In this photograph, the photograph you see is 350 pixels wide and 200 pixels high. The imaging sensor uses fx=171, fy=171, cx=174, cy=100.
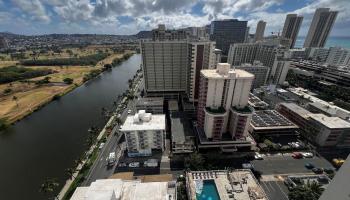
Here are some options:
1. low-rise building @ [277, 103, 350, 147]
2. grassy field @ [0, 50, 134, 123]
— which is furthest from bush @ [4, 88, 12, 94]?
low-rise building @ [277, 103, 350, 147]

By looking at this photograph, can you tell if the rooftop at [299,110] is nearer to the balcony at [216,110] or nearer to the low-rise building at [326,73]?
the balcony at [216,110]

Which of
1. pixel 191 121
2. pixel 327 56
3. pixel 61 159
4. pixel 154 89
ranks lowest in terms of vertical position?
pixel 61 159

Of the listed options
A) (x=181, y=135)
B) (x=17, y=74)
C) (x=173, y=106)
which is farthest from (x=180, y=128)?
(x=17, y=74)

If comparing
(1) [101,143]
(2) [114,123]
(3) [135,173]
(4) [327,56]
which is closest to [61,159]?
(1) [101,143]

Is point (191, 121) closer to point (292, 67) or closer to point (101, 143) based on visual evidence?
point (101, 143)

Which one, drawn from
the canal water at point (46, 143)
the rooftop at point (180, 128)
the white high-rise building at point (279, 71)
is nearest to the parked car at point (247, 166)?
the rooftop at point (180, 128)

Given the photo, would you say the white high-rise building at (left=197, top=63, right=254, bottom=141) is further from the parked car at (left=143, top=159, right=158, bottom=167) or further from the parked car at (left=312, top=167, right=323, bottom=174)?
the parked car at (left=312, top=167, right=323, bottom=174)

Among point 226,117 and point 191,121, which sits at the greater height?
point 226,117
